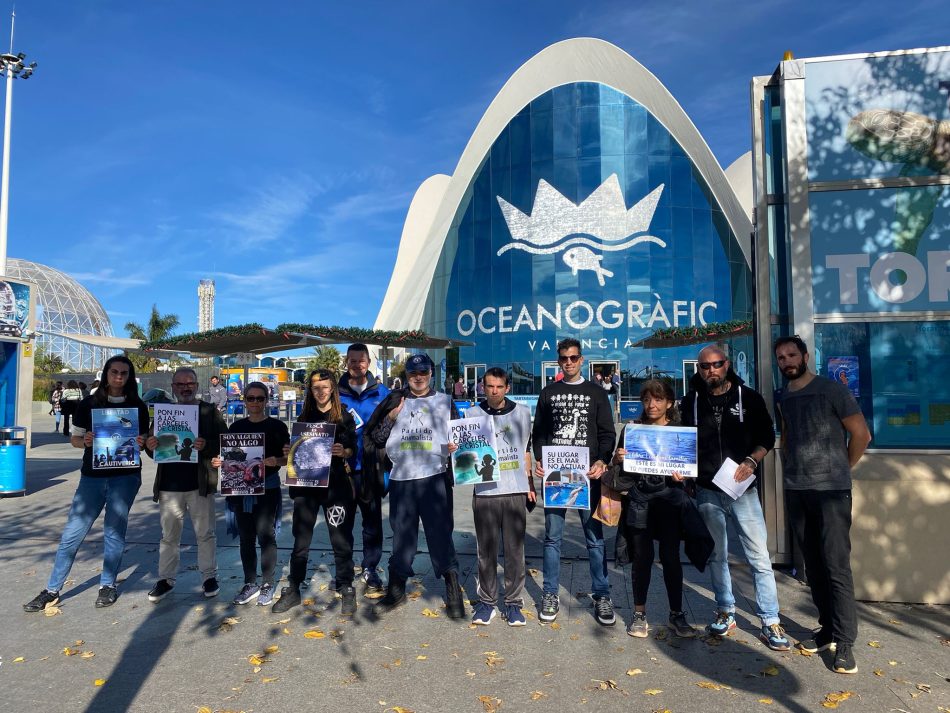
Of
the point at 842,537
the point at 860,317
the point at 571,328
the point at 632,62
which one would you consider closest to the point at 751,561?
the point at 842,537

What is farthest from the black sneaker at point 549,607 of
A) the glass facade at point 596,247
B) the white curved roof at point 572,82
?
the white curved roof at point 572,82

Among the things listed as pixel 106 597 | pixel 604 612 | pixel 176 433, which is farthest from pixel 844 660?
Result: pixel 106 597

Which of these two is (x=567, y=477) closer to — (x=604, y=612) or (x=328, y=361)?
(x=604, y=612)

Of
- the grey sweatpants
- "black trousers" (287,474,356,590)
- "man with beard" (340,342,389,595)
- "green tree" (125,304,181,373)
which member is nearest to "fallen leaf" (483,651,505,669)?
the grey sweatpants

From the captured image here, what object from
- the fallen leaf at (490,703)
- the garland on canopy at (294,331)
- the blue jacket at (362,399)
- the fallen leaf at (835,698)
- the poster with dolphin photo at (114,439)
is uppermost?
the garland on canopy at (294,331)

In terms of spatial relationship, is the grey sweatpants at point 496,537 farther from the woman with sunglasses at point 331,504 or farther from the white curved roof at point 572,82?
the white curved roof at point 572,82

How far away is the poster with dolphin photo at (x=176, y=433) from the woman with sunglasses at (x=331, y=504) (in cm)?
76

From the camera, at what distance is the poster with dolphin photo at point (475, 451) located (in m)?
4.54

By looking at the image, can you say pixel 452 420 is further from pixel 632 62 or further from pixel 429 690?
pixel 632 62

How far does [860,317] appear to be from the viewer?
5672mm

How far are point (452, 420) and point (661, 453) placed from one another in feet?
4.96

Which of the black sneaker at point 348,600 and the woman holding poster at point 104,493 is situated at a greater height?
the woman holding poster at point 104,493

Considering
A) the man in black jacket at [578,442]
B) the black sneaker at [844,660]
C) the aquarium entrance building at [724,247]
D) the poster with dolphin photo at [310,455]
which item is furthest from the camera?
the aquarium entrance building at [724,247]

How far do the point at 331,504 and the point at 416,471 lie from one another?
0.76 metres
